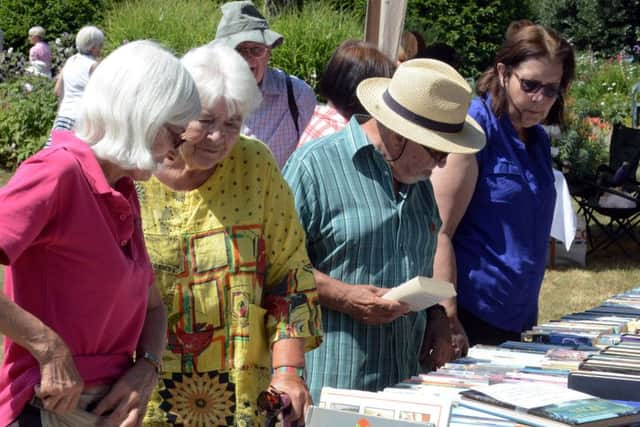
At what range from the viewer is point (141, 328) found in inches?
98.7

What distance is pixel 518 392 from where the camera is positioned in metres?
2.62

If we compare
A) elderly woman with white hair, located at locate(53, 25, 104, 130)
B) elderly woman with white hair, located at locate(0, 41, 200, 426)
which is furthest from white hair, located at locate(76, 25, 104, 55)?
elderly woman with white hair, located at locate(0, 41, 200, 426)

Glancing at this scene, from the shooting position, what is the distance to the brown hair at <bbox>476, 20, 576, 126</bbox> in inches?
154

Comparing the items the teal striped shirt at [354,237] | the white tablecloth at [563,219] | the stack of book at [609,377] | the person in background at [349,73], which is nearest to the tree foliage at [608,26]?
the white tablecloth at [563,219]

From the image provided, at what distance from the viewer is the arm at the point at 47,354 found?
6.93ft

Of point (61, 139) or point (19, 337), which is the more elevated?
point (61, 139)

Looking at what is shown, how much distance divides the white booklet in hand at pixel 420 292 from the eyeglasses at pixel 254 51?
2.32 m

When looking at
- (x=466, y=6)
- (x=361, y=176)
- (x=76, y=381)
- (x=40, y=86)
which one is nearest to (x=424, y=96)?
(x=361, y=176)

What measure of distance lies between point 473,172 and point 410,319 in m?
0.65

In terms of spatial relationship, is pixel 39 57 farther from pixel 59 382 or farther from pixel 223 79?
pixel 59 382

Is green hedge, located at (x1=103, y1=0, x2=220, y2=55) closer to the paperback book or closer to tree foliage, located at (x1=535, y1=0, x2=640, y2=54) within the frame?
the paperback book

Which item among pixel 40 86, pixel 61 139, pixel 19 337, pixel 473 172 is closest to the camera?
pixel 19 337

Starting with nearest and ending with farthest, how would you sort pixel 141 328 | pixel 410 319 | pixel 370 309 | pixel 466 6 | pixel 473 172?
pixel 141 328 → pixel 370 309 → pixel 410 319 → pixel 473 172 → pixel 466 6

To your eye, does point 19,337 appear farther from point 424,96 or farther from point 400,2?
point 400,2
